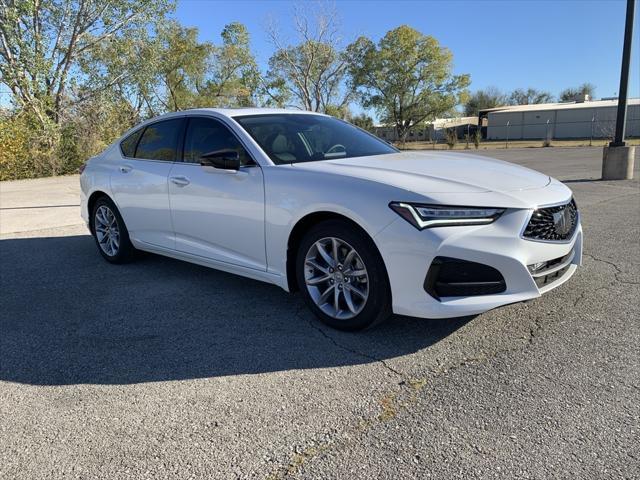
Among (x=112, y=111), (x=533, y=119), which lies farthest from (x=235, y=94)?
(x=533, y=119)

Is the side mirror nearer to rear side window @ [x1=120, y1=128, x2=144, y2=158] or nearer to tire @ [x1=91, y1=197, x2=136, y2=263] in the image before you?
rear side window @ [x1=120, y1=128, x2=144, y2=158]

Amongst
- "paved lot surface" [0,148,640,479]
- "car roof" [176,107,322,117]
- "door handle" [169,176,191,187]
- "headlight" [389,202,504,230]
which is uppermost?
"car roof" [176,107,322,117]

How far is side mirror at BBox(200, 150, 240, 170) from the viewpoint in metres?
3.88

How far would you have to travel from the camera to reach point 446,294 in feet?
10.2

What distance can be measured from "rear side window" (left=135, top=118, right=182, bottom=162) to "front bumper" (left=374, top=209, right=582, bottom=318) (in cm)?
260

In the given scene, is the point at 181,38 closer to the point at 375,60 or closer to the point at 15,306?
the point at 375,60

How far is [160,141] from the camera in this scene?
5.05 meters

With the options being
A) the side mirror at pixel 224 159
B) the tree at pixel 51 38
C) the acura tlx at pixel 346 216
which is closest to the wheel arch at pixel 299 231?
the acura tlx at pixel 346 216

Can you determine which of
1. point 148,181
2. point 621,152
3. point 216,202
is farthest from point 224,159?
point 621,152

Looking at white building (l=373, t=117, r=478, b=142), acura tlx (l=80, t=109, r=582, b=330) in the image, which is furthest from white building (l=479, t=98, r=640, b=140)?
acura tlx (l=80, t=109, r=582, b=330)

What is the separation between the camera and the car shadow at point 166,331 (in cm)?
319

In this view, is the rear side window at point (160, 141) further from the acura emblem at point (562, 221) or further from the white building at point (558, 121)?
the white building at point (558, 121)

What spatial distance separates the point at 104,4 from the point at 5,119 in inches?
216

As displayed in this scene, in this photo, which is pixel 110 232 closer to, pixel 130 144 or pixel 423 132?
pixel 130 144
